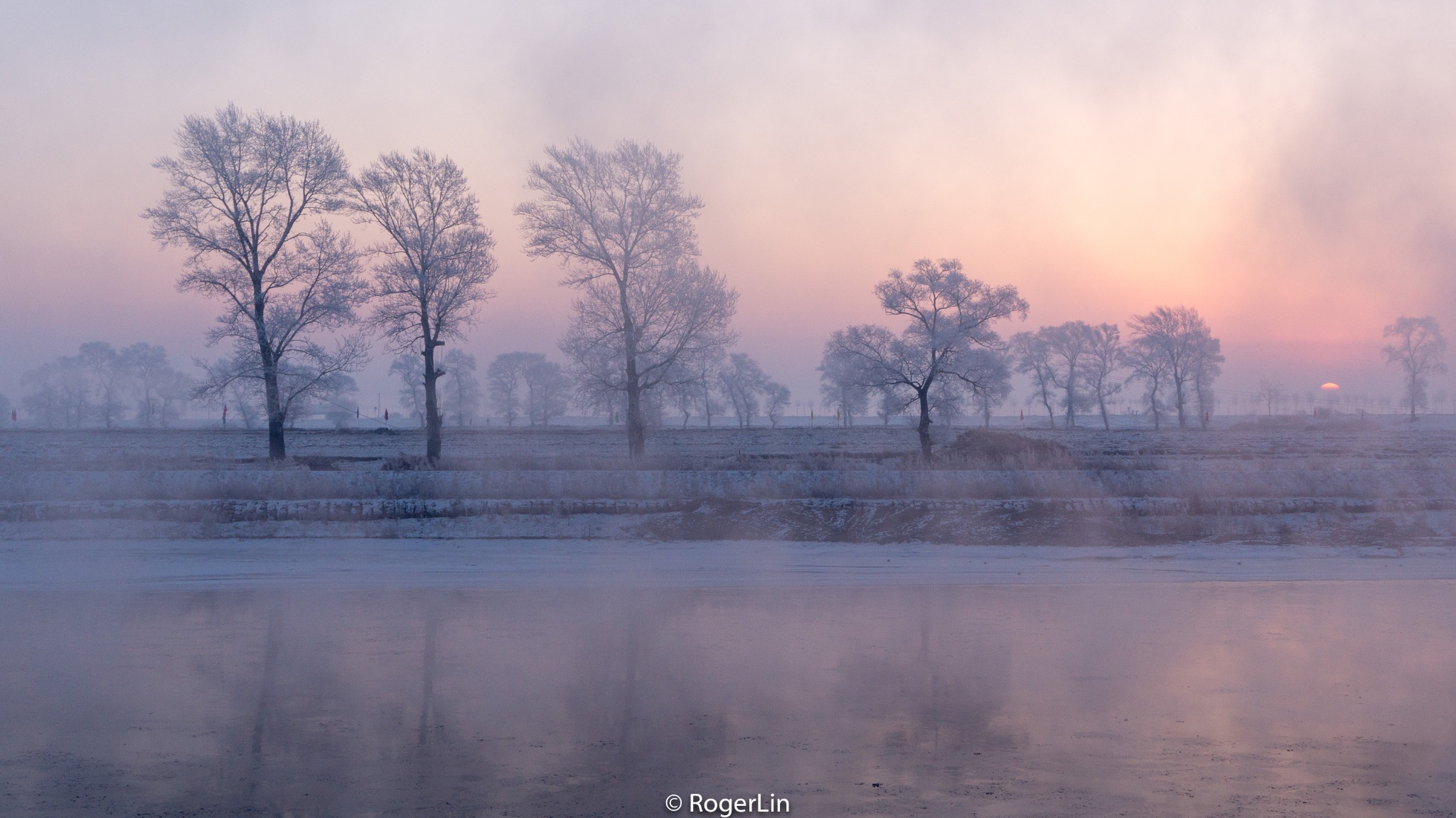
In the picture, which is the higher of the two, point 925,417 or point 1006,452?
Answer: point 925,417

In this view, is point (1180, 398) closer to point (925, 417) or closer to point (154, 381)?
point (925, 417)

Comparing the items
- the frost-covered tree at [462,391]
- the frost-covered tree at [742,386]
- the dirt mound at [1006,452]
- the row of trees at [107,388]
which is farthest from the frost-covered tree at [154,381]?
the dirt mound at [1006,452]

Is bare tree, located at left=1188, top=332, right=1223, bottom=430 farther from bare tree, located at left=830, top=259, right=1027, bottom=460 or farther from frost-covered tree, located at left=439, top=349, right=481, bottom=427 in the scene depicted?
frost-covered tree, located at left=439, top=349, right=481, bottom=427

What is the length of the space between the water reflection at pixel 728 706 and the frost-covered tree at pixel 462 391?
10680cm

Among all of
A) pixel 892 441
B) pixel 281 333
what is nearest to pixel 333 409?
pixel 892 441

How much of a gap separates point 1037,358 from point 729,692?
8568 cm

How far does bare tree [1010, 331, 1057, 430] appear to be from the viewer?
8869cm

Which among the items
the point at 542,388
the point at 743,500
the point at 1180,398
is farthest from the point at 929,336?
the point at 542,388

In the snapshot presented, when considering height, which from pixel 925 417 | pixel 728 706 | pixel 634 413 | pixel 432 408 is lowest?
pixel 728 706

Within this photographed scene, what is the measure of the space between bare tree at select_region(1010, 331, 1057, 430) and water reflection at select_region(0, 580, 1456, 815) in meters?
78.7

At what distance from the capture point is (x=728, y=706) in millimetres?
8023

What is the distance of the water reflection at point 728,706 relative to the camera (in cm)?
611

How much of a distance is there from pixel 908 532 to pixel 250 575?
12.3 metres

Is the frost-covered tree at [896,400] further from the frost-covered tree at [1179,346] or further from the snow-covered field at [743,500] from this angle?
the frost-covered tree at [1179,346]
